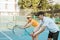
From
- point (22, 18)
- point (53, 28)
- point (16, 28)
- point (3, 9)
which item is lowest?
point (3, 9)

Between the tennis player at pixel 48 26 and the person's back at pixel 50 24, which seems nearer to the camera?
the tennis player at pixel 48 26

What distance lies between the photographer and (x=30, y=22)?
8.48 m

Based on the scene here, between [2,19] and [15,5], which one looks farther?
[15,5]

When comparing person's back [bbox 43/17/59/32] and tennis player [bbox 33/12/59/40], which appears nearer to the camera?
tennis player [bbox 33/12/59/40]

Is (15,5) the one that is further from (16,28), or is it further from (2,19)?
(16,28)

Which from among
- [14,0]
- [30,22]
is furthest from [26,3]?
[30,22]

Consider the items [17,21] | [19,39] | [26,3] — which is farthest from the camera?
[26,3]

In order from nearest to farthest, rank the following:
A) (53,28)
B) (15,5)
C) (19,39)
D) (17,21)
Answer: (53,28) → (19,39) → (17,21) → (15,5)

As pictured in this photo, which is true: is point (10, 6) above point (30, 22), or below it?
below

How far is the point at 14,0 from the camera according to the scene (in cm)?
4200

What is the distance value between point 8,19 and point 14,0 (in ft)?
66.2

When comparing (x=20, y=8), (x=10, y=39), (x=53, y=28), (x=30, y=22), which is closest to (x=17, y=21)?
(x=10, y=39)

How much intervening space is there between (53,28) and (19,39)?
633 centimetres

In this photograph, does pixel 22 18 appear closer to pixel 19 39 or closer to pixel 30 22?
pixel 19 39
